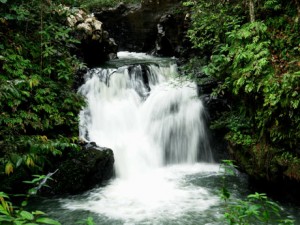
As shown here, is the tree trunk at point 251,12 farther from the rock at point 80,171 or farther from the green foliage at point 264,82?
the rock at point 80,171

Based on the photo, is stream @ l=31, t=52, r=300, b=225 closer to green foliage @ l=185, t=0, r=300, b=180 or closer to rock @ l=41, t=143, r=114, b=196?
rock @ l=41, t=143, r=114, b=196

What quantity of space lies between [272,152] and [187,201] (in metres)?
2.04

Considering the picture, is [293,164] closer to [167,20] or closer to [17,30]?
[17,30]

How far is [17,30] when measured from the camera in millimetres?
8055

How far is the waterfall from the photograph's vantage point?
29.8 feet

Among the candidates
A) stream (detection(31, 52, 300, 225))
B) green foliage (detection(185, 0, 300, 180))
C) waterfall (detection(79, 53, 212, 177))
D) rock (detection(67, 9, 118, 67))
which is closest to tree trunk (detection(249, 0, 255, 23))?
green foliage (detection(185, 0, 300, 180))

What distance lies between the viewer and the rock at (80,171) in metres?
6.79

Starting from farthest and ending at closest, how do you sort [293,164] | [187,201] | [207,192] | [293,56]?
[207,192], [187,201], [293,56], [293,164]

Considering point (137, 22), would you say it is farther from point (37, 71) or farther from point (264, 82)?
point (264, 82)

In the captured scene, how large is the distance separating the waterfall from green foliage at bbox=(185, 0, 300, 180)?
212 cm

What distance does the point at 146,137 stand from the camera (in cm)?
959

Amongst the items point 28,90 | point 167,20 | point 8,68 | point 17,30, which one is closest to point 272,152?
point 28,90

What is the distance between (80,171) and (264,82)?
4.49 m

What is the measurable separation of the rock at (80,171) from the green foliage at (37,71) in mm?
395
